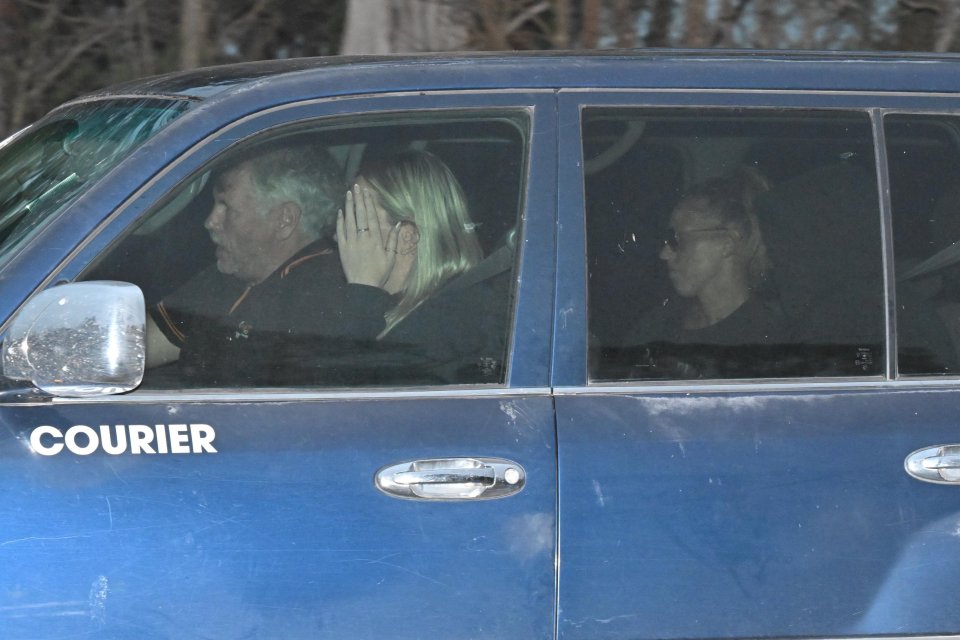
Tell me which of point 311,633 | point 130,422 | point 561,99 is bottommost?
point 311,633

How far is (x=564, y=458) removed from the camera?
250cm

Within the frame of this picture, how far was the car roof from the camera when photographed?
2621 millimetres

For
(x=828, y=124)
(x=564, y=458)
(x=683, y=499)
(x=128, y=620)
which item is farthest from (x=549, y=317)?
(x=128, y=620)

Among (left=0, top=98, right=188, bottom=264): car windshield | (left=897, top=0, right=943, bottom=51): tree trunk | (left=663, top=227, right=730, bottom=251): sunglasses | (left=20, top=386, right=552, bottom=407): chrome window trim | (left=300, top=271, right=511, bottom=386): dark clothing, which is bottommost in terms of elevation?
(left=20, top=386, right=552, bottom=407): chrome window trim

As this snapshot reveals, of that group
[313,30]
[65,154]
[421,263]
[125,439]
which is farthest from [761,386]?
[313,30]

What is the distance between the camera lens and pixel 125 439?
2.40m

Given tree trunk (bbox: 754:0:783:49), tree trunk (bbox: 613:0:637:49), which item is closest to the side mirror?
tree trunk (bbox: 613:0:637:49)

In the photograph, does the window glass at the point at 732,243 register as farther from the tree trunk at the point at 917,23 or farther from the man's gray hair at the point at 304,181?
the tree trunk at the point at 917,23

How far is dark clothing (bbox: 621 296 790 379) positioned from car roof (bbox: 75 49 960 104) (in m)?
0.50

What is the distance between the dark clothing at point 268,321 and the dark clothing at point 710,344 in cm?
57

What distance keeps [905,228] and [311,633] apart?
1.57m

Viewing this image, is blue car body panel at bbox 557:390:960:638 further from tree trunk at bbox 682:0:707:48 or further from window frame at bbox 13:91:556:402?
tree trunk at bbox 682:0:707:48

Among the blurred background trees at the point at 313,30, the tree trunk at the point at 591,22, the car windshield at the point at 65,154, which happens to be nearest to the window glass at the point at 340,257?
the car windshield at the point at 65,154

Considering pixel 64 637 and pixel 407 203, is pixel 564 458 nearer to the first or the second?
pixel 407 203
